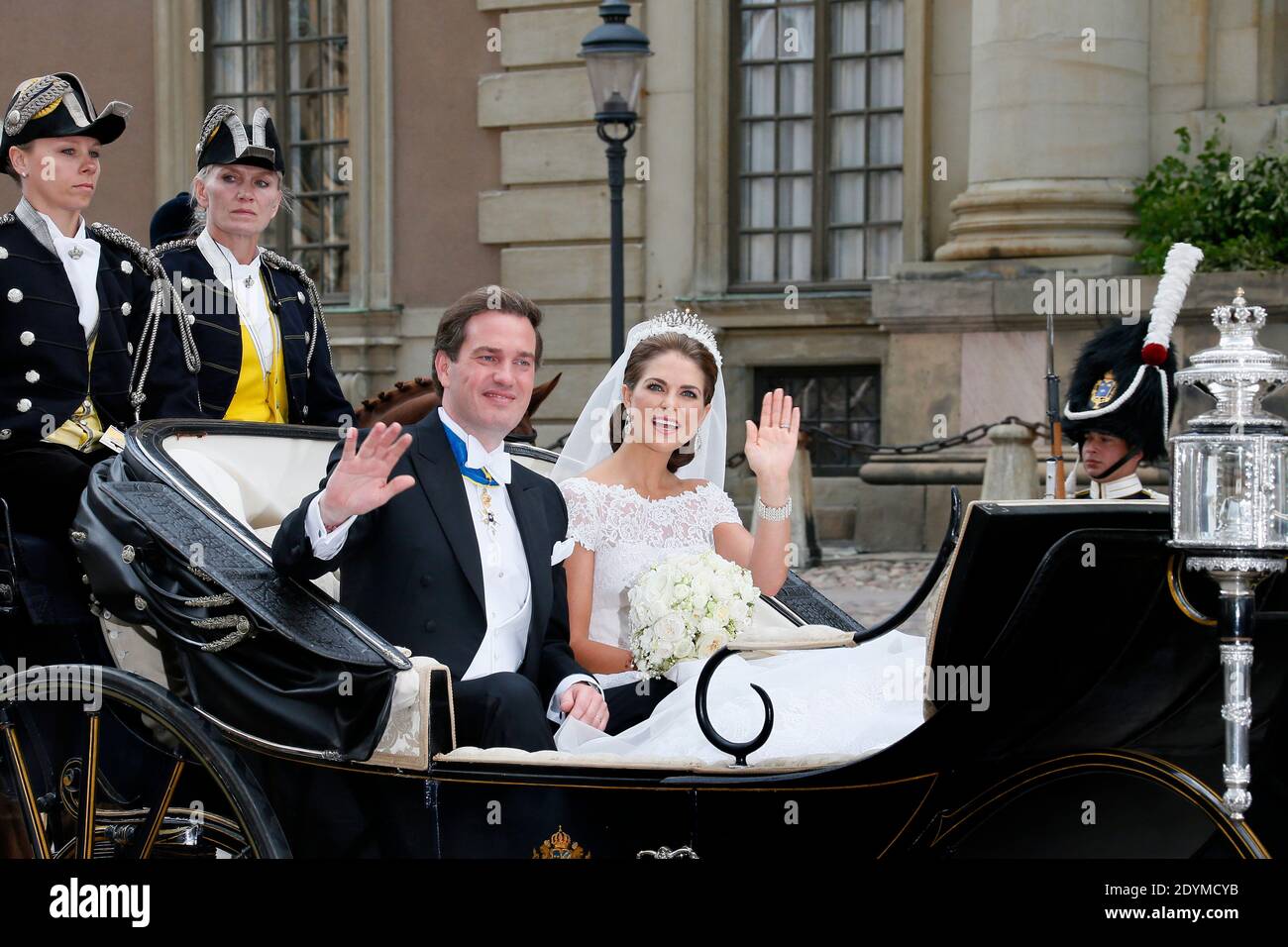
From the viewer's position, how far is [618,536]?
4234 mm

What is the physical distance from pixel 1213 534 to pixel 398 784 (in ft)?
5.32

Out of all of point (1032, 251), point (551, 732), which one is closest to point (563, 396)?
point (1032, 251)

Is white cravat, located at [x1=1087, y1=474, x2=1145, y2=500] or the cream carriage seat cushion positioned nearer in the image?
white cravat, located at [x1=1087, y1=474, x2=1145, y2=500]

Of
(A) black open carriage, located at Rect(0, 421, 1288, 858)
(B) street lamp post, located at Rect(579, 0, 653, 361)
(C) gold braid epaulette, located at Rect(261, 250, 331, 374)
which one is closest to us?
(A) black open carriage, located at Rect(0, 421, 1288, 858)

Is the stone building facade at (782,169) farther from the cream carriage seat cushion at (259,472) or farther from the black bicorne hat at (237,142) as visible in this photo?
the cream carriage seat cushion at (259,472)

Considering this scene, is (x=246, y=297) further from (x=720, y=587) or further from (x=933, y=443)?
(x=933, y=443)

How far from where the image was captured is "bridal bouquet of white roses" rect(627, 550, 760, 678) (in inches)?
154

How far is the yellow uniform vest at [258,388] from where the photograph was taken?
4.91 m

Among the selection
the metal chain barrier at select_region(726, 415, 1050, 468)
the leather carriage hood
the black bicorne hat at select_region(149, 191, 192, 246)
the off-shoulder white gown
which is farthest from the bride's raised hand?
the metal chain barrier at select_region(726, 415, 1050, 468)

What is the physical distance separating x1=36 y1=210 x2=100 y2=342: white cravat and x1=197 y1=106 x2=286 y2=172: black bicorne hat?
16.9 inches

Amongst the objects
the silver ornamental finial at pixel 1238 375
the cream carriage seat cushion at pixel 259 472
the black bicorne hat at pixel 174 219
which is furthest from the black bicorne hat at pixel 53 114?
the silver ornamental finial at pixel 1238 375

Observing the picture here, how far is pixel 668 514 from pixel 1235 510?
6.31ft

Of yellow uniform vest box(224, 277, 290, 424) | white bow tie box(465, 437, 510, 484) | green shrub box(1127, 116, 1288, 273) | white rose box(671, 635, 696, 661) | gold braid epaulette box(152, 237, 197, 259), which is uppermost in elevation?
green shrub box(1127, 116, 1288, 273)

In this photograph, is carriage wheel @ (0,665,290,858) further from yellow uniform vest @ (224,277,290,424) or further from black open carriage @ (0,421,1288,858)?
yellow uniform vest @ (224,277,290,424)
